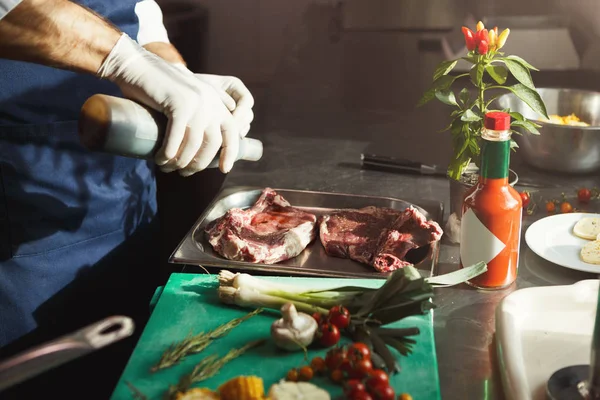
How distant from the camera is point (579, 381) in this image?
1.08 meters

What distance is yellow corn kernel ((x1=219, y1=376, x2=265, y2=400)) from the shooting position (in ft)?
3.39

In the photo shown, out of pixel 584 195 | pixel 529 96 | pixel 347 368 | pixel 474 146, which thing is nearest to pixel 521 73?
pixel 529 96

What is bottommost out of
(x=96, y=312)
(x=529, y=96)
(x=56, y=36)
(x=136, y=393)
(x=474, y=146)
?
(x=96, y=312)

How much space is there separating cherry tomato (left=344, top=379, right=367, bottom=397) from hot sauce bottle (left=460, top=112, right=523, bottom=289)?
1.67 ft

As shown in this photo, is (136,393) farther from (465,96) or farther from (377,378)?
(465,96)

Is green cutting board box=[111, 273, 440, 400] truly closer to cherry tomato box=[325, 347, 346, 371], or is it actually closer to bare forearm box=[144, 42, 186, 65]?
cherry tomato box=[325, 347, 346, 371]

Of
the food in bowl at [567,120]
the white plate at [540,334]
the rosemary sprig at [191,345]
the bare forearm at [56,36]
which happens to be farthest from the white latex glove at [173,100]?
the food in bowl at [567,120]

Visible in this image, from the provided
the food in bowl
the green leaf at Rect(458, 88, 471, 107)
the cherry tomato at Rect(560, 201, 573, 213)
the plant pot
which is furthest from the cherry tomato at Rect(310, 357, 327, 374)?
the food in bowl

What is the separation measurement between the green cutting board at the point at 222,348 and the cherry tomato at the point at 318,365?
1 cm

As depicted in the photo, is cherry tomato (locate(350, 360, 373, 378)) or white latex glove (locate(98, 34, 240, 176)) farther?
white latex glove (locate(98, 34, 240, 176))

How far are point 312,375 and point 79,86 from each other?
3.13 feet

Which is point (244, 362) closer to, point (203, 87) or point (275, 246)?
point (275, 246)

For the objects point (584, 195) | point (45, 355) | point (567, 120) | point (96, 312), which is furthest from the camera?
point (567, 120)

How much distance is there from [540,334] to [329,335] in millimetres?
388
